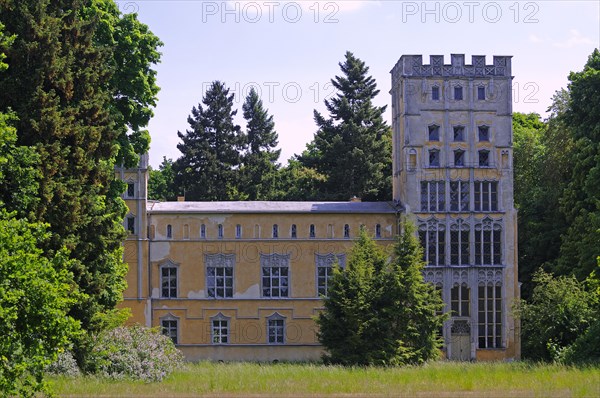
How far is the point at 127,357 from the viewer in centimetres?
3055

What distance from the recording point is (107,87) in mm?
33250

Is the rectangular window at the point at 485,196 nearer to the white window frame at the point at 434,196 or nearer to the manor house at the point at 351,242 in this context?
the manor house at the point at 351,242

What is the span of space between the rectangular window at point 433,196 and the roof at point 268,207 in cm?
150

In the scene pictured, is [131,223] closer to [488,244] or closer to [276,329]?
[276,329]

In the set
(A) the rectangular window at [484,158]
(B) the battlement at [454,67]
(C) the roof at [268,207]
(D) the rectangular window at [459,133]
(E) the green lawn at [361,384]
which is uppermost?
(B) the battlement at [454,67]

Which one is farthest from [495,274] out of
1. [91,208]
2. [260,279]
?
[91,208]

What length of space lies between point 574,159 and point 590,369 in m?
21.6

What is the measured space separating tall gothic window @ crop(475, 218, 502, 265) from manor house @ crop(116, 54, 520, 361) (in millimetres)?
55

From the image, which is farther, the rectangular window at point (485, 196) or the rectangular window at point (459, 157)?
the rectangular window at point (459, 157)

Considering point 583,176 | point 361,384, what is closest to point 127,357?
point 361,384

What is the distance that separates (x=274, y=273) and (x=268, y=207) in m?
3.12

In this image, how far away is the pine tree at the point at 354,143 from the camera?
6762 cm

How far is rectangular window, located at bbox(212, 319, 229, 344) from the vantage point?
49216 mm

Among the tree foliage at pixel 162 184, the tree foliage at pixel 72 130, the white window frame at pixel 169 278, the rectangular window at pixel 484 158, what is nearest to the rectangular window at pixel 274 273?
the white window frame at pixel 169 278
